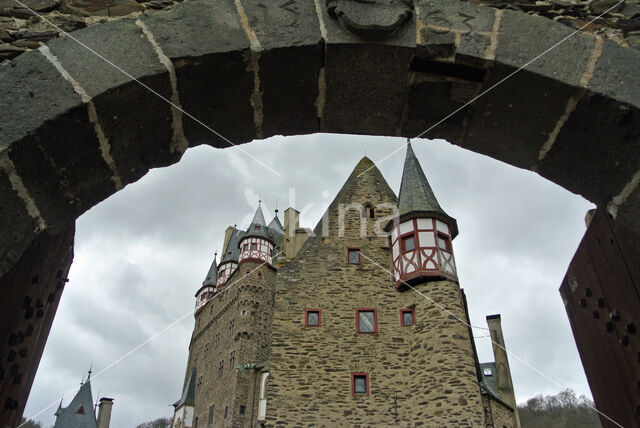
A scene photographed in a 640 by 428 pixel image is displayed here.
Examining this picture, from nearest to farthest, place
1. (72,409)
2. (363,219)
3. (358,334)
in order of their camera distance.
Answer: (358,334), (363,219), (72,409)

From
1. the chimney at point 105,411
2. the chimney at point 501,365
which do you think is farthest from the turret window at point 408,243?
the chimney at point 105,411

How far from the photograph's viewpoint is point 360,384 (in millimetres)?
16312

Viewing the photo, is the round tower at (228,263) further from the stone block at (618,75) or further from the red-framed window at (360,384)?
the stone block at (618,75)

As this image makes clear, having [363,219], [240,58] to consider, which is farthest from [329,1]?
[363,219]

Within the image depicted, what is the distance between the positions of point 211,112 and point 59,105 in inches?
32.8

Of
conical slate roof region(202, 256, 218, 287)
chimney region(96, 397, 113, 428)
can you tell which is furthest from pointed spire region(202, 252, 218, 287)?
chimney region(96, 397, 113, 428)

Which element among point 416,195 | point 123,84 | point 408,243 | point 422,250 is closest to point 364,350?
point 422,250

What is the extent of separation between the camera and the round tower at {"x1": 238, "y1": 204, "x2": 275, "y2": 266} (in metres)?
39.1

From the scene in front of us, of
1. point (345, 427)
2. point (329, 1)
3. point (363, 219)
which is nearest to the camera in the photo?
point (329, 1)

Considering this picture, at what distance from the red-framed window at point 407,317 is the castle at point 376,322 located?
35mm

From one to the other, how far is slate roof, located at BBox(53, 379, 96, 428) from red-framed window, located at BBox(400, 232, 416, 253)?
97.4 feet

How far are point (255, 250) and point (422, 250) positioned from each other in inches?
919

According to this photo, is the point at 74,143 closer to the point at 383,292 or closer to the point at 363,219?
the point at 383,292

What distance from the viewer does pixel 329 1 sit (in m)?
2.97
